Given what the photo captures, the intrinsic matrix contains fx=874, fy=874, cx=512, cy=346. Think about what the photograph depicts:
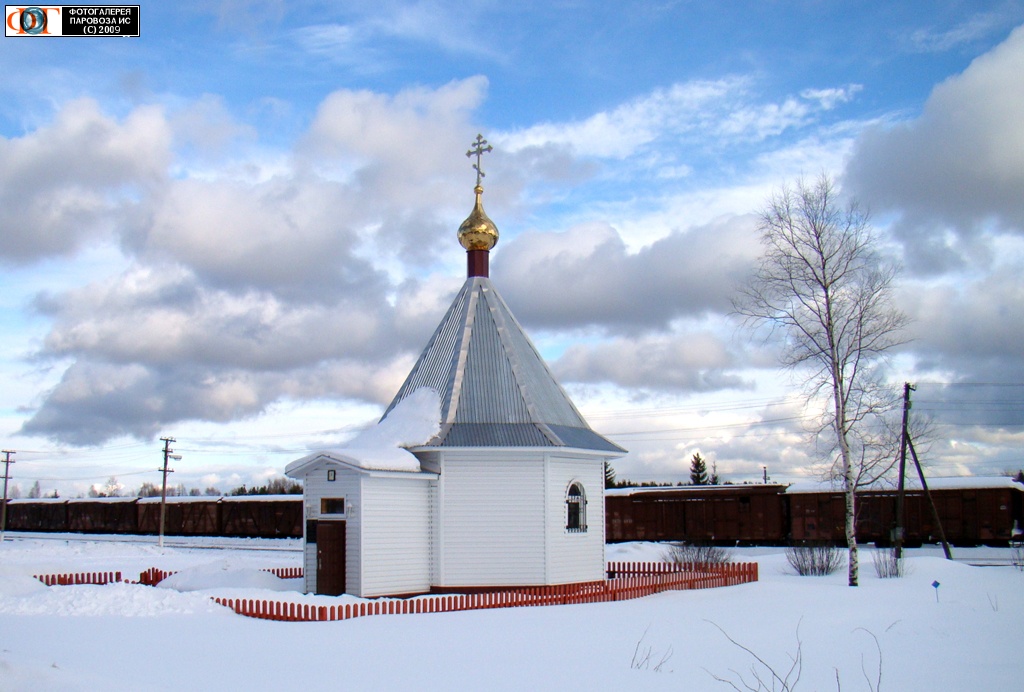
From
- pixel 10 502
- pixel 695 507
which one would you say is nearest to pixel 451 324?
pixel 695 507

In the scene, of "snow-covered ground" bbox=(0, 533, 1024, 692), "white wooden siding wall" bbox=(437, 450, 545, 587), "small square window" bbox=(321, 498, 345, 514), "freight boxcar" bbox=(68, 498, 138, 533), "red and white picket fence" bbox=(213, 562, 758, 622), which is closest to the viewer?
"snow-covered ground" bbox=(0, 533, 1024, 692)

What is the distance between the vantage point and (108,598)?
45.4 ft

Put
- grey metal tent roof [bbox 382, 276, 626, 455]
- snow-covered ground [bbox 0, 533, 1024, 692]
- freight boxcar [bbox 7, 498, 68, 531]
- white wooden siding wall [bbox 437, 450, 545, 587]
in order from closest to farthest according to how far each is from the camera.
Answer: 1. snow-covered ground [bbox 0, 533, 1024, 692]
2. white wooden siding wall [bbox 437, 450, 545, 587]
3. grey metal tent roof [bbox 382, 276, 626, 455]
4. freight boxcar [bbox 7, 498, 68, 531]

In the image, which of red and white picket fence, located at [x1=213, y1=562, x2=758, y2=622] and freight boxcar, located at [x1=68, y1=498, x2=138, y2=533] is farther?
freight boxcar, located at [x1=68, y1=498, x2=138, y2=533]

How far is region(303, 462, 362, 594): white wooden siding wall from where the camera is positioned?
50.6 feet

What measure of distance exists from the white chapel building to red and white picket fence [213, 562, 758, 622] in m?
0.99

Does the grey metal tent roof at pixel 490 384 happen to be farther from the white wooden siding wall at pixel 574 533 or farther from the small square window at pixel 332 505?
the small square window at pixel 332 505

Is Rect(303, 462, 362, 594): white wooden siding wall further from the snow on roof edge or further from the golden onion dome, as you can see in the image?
the golden onion dome

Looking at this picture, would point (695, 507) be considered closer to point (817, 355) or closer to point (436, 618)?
point (817, 355)

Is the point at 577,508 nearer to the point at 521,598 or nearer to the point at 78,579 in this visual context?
the point at 521,598

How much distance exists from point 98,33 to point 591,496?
39.9 ft

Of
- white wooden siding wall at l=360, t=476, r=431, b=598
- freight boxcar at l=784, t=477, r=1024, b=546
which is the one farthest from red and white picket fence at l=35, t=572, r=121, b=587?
freight boxcar at l=784, t=477, r=1024, b=546

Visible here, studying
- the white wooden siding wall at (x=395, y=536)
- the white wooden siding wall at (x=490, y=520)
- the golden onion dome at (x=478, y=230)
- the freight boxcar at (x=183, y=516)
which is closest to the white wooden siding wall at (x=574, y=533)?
the white wooden siding wall at (x=490, y=520)

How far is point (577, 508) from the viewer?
17891 mm
